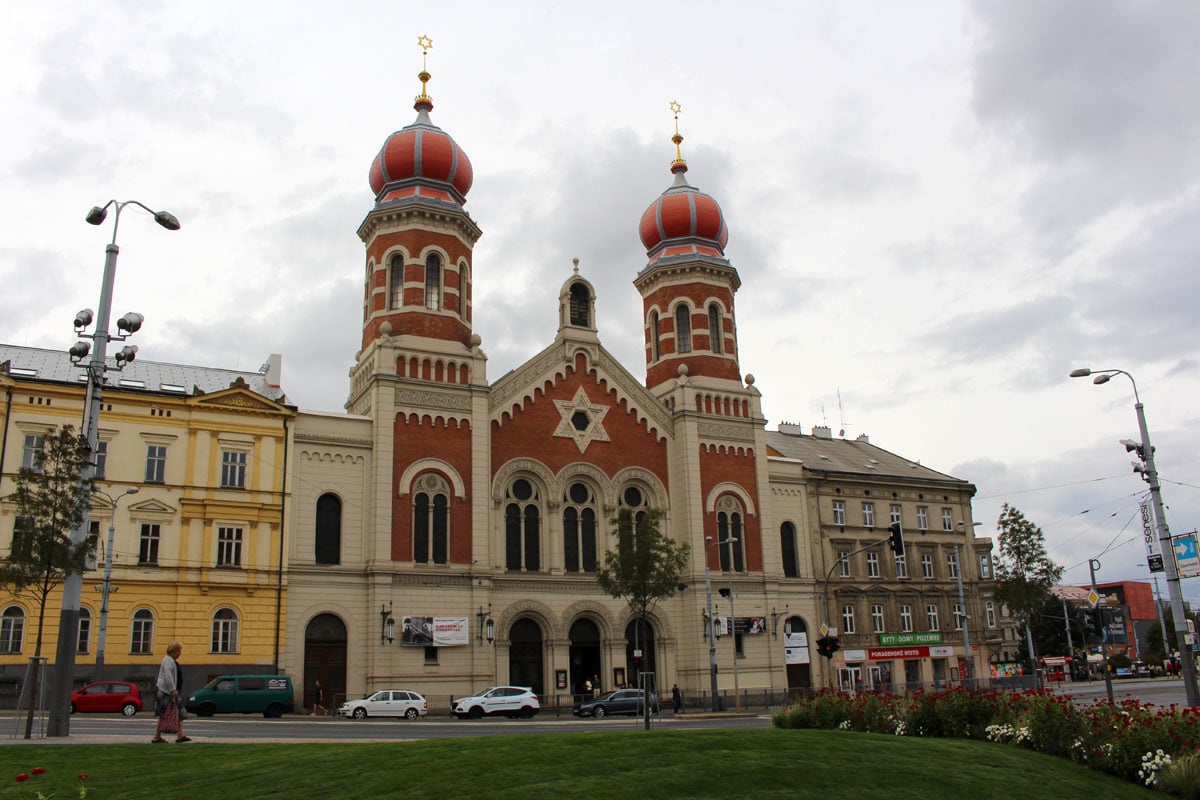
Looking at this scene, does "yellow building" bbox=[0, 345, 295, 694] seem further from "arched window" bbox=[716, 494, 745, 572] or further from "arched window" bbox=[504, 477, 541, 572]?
"arched window" bbox=[716, 494, 745, 572]

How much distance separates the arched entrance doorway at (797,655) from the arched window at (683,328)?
16000mm

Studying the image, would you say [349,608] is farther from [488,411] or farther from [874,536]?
[874,536]

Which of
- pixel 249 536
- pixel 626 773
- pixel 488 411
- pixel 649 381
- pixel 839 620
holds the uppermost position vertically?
pixel 649 381

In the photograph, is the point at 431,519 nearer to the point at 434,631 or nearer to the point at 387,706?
the point at 434,631

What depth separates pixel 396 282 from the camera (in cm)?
5003

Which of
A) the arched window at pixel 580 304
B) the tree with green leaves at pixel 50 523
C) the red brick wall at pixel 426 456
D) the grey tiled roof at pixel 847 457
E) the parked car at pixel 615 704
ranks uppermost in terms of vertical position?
the arched window at pixel 580 304

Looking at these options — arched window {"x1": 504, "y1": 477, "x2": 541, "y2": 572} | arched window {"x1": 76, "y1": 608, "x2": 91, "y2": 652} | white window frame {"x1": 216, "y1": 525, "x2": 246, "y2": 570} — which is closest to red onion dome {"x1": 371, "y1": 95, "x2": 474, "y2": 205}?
arched window {"x1": 504, "y1": 477, "x2": 541, "y2": 572}

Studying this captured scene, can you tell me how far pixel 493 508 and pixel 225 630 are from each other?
12.8 meters

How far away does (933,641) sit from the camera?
59.9 meters

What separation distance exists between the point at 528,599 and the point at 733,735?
31688mm

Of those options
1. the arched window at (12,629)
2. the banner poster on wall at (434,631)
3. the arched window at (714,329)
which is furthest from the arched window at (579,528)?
the arched window at (12,629)

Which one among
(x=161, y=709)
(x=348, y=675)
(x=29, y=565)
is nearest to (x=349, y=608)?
(x=348, y=675)

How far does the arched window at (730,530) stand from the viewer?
175ft

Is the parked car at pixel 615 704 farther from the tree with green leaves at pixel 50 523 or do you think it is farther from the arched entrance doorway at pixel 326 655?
the tree with green leaves at pixel 50 523
